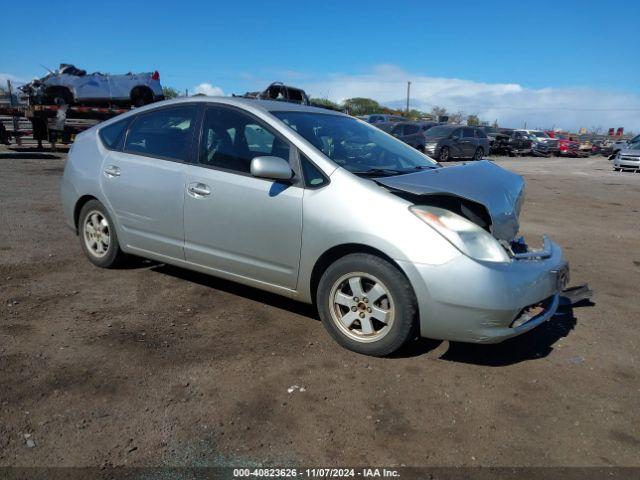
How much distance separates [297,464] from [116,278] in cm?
304

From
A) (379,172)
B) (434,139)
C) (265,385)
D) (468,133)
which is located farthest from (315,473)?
(468,133)

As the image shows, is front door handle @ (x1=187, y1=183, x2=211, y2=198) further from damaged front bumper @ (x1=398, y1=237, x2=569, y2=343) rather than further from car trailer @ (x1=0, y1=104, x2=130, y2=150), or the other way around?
car trailer @ (x1=0, y1=104, x2=130, y2=150)

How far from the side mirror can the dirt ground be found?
3.73 feet

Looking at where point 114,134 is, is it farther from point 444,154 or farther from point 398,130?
point 444,154

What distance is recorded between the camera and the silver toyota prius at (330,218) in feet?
10.3

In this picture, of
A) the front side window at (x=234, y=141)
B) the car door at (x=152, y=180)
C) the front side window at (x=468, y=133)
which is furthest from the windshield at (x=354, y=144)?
the front side window at (x=468, y=133)

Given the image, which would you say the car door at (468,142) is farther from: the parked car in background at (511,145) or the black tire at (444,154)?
the parked car in background at (511,145)

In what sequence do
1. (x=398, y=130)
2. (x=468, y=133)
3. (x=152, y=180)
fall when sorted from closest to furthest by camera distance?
1. (x=152, y=180)
2. (x=398, y=130)
3. (x=468, y=133)

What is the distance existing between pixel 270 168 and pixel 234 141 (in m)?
0.66

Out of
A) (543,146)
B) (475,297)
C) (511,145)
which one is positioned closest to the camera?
(475,297)

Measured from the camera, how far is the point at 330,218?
3402mm

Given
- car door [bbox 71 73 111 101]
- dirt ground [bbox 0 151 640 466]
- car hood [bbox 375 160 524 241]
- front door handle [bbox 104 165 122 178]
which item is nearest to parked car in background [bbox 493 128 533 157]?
car door [bbox 71 73 111 101]

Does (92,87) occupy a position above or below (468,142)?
above

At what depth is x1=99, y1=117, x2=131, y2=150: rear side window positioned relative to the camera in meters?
4.74
